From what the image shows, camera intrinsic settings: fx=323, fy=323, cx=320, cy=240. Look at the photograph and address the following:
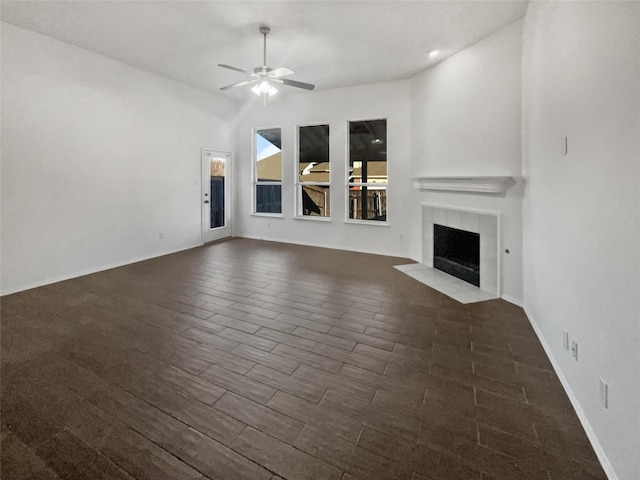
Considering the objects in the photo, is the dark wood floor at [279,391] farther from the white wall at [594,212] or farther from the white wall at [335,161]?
the white wall at [335,161]

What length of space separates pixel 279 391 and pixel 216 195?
613cm

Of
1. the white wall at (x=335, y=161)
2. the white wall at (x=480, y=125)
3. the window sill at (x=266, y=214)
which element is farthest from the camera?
the window sill at (x=266, y=214)

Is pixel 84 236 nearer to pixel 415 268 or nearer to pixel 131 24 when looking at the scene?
pixel 131 24

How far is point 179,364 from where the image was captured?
244 cm

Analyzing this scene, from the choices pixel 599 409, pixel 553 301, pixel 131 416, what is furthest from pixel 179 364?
pixel 553 301

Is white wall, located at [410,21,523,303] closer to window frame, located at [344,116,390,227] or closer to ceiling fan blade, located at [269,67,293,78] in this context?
window frame, located at [344,116,390,227]

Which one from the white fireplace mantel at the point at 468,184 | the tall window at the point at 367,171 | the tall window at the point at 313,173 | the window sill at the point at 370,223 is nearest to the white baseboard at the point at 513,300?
the white fireplace mantel at the point at 468,184

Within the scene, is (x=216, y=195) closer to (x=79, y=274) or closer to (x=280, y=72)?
(x=79, y=274)

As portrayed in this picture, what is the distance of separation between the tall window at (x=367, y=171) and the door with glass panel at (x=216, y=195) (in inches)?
119

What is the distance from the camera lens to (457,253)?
4.99 metres

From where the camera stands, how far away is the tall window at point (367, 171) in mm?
6332

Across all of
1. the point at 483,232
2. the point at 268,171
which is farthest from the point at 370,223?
the point at 268,171

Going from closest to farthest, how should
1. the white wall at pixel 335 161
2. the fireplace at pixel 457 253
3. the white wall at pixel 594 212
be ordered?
the white wall at pixel 594 212, the fireplace at pixel 457 253, the white wall at pixel 335 161

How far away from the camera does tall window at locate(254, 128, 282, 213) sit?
7.60m
